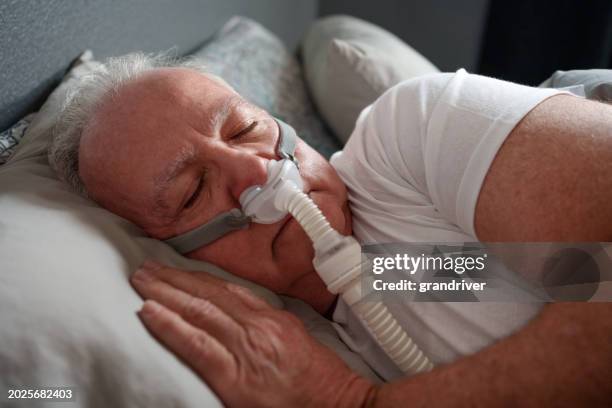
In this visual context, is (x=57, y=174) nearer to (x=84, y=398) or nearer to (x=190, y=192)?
(x=190, y=192)

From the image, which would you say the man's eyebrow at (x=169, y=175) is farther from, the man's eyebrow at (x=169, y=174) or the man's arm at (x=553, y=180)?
the man's arm at (x=553, y=180)

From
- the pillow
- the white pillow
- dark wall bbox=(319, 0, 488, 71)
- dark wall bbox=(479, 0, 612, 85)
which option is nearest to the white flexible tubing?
the white pillow

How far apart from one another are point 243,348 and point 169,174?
1.04ft

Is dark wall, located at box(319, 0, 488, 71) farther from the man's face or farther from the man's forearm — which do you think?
the man's forearm

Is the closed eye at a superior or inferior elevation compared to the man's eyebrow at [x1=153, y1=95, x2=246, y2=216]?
superior

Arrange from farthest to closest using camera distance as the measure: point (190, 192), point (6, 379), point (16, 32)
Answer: point (16, 32)
point (190, 192)
point (6, 379)

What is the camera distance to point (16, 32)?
102 centimetres

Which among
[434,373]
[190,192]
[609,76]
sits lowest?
[434,373]

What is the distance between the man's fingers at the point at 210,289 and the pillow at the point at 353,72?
0.97 m

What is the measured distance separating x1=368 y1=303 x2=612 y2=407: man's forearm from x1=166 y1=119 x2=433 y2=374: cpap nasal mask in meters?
0.08

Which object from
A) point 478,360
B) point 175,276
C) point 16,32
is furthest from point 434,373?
point 16,32

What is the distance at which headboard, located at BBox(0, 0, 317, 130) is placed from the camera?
3.37 ft

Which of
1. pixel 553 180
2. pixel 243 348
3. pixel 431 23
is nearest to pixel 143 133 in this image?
pixel 243 348

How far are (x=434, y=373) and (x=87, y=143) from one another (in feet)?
2.28
